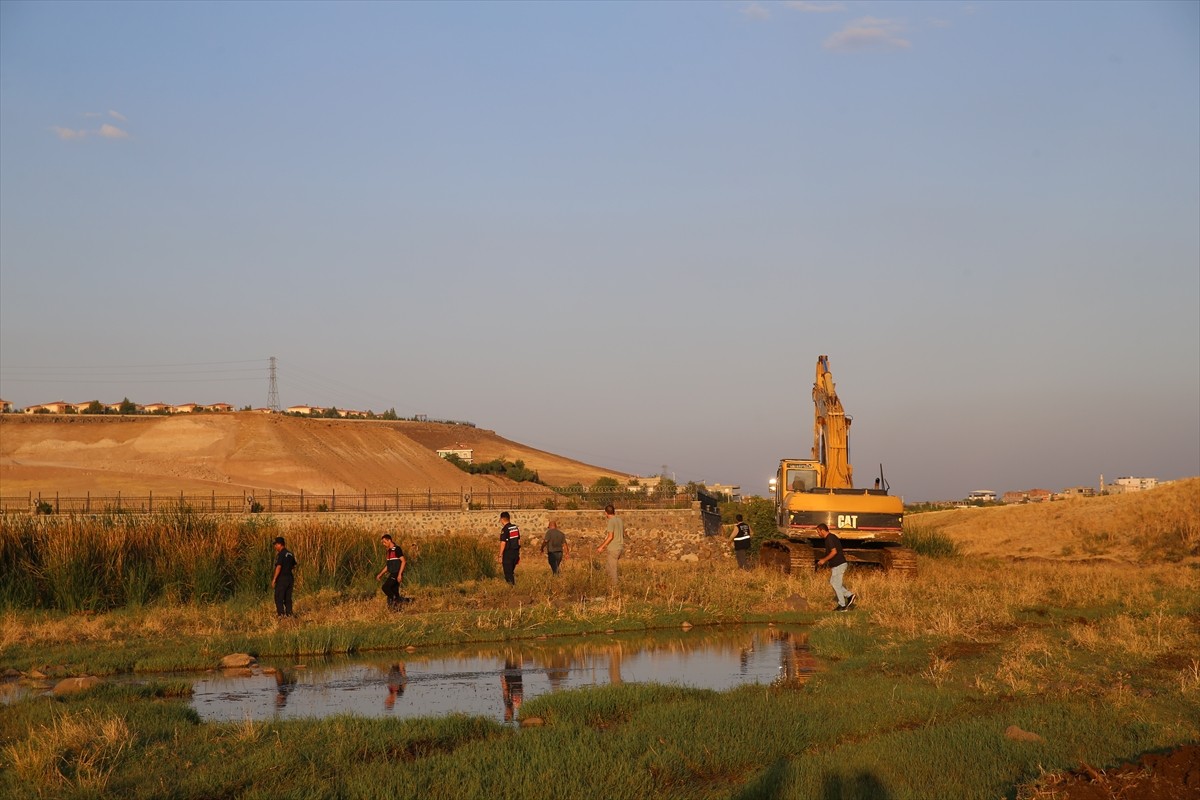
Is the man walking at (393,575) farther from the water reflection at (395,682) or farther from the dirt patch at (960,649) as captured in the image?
the dirt patch at (960,649)

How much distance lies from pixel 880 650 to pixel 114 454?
9391 centimetres

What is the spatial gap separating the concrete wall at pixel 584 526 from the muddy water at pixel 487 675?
31.7 m

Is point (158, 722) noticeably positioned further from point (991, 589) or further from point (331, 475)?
point (331, 475)

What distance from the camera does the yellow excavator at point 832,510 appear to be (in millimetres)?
26953

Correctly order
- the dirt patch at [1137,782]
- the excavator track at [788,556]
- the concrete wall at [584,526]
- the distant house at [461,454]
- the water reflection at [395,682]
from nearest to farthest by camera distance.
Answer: the dirt patch at [1137,782]
the water reflection at [395,682]
the excavator track at [788,556]
the concrete wall at [584,526]
the distant house at [461,454]

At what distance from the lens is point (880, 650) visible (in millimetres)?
15062

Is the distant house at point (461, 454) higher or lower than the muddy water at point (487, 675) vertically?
higher

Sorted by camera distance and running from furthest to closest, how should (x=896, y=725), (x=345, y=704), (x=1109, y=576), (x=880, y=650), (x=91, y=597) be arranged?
(x=1109, y=576) < (x=91, y=597) < (x=880, y=650) < (x=345, y=704) < (x=896, y=725)

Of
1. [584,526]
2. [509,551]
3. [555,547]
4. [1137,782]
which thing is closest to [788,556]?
[555,547]

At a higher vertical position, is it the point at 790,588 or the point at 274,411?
the point at 274,411

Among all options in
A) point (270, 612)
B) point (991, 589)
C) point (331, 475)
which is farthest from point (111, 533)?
point (331, 475)

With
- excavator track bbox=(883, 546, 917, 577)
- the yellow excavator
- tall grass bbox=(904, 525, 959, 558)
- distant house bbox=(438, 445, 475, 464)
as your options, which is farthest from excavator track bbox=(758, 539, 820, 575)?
distant house bbox=(438, 445, 475, 464)

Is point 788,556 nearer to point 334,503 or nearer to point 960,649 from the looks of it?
point 960,649

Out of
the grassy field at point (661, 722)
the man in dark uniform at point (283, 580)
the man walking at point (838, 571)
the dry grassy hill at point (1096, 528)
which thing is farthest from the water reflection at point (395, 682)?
the dry grassy hill at point (1096, 528)
